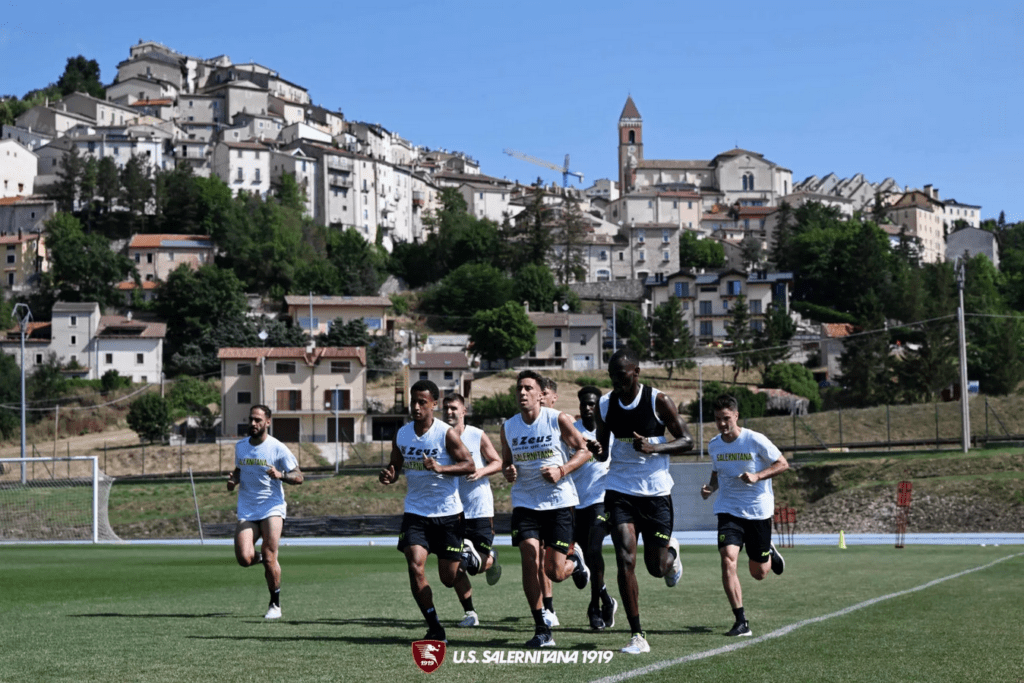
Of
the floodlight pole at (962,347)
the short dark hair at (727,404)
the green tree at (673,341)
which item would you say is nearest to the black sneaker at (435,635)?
the short dark hair at (727,404)

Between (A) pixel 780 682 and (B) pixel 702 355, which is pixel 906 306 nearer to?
(B) pixel 702 355

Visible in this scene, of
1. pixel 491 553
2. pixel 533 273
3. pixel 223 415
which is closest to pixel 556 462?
pixel 491 553

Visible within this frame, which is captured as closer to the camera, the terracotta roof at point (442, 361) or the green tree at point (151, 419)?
the green tree at point (151, 419)

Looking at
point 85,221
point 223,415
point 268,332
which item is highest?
point 85,221

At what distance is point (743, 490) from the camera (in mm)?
12133

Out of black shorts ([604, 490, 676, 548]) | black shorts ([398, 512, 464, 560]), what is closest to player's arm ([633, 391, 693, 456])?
black shorts ([604, 490, 676, 548])

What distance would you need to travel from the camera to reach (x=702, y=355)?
386 feet

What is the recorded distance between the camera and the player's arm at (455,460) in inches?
411

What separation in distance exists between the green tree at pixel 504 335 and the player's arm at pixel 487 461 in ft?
345

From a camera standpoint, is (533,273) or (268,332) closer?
(268,332)

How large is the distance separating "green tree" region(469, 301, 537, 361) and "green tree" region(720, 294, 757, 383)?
19256 millimetres

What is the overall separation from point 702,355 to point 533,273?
2763cm

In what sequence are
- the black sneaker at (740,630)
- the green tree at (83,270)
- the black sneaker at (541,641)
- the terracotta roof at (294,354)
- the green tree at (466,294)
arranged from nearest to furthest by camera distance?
the black sneaker at (541,641) → the black sneaker at (740,630) → the terracotta roof at (294,354) → the green tree at (83,270) → the green tree at (466,294)

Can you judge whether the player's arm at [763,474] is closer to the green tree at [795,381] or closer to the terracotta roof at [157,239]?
the green tree at [795,381]
